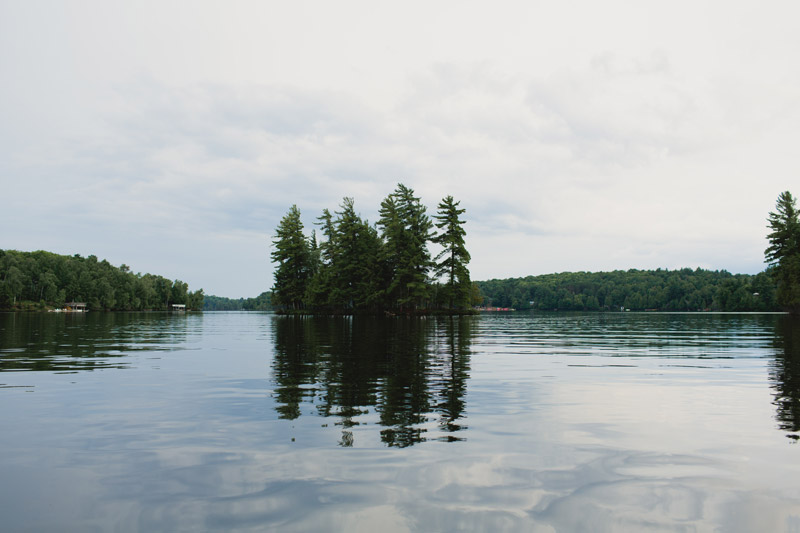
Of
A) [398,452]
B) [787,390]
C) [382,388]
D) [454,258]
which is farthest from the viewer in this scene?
[454,258]

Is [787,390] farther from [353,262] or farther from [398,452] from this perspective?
[353,262]

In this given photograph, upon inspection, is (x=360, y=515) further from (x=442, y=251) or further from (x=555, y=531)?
(x=442, y=251)

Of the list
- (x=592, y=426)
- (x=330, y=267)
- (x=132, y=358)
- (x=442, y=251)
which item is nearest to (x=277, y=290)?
(x=330, y=267)

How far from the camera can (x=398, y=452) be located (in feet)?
22.6

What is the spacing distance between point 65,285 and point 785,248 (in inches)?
7835

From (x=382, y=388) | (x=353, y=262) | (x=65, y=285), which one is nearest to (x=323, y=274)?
(x=353, y=262)

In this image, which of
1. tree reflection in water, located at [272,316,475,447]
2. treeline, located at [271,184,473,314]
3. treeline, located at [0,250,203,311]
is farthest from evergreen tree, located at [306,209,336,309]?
treeline, located at [0,250,203,311]

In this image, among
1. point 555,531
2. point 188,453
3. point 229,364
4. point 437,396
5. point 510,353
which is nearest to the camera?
point 555,531

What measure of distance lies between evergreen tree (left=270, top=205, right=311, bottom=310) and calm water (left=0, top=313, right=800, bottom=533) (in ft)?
283

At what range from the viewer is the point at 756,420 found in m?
9.07

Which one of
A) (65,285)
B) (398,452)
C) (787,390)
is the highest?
(65,285)

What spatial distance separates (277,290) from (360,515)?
9939 cm

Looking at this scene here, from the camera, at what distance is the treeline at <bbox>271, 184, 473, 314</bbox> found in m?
79.5

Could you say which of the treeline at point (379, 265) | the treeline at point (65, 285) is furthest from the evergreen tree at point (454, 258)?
the treeline at point (65, 285)
